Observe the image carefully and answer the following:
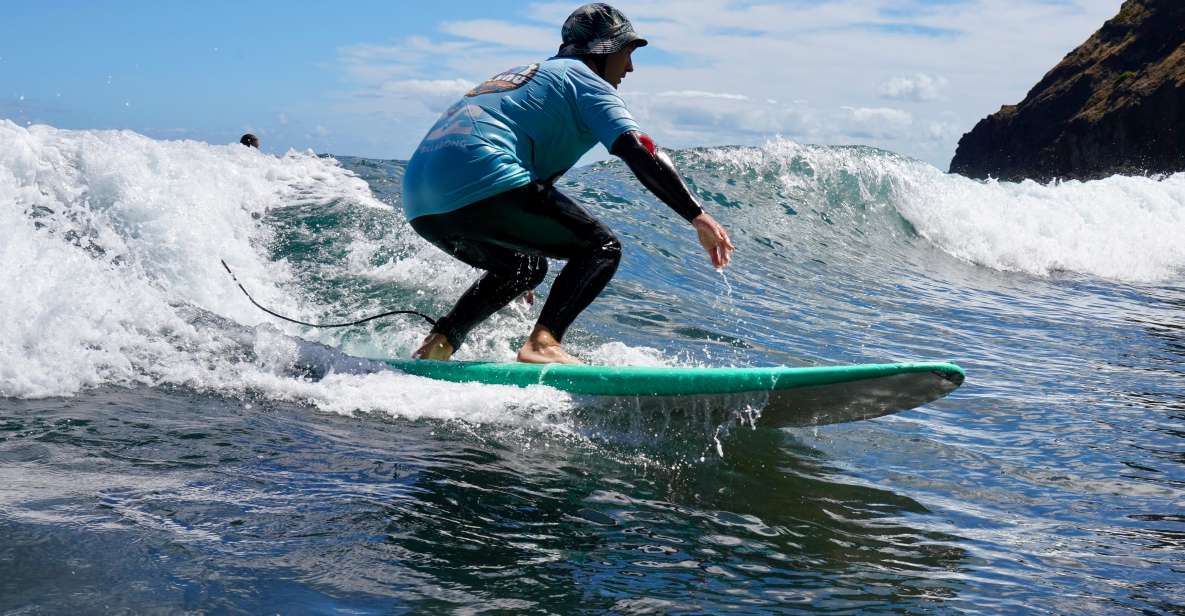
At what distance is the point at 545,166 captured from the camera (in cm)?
426

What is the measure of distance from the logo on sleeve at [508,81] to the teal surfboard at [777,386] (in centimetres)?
117

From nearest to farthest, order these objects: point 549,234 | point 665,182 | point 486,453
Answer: point 486,453 → point 665,182 → point 549,234

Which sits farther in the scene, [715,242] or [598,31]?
[598,31]

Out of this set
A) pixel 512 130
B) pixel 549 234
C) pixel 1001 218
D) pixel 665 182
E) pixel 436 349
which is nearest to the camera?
pixel 665 182

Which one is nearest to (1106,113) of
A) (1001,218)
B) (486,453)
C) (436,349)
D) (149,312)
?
(1001,218)

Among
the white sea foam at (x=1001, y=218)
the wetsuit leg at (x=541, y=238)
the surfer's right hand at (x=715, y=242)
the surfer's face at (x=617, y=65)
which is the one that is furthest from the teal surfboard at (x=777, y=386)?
the white sea foam at (x=1001, y=218)

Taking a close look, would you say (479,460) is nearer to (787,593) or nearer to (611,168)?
(787,593)

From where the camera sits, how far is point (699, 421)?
405cm

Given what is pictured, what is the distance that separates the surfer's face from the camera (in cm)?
427

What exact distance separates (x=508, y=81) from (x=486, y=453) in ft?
5.08

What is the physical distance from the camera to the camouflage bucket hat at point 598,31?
4.24 meters

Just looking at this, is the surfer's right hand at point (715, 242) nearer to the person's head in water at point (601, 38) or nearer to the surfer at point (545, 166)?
the surfer at point (545, 166)

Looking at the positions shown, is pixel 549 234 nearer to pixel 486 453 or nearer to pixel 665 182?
pixel 665 182

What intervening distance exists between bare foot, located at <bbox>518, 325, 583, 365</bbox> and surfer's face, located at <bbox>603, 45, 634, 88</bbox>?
1.13 meters
